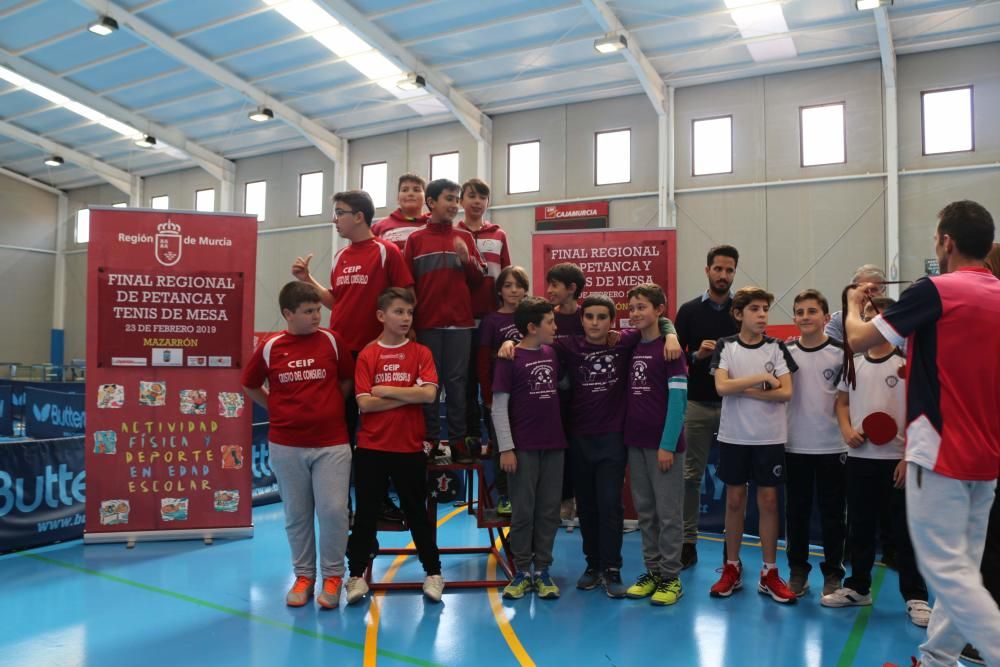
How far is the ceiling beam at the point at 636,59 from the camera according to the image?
1294 cm

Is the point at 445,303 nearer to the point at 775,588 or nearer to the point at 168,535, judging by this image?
the point at 775,588

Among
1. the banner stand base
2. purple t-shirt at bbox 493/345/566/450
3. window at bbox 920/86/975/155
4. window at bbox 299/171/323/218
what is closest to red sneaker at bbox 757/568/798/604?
purple t-shirt at bbox 493/345/566/450

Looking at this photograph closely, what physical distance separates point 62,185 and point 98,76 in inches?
417

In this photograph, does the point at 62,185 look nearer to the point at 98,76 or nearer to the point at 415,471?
the point at 98,76

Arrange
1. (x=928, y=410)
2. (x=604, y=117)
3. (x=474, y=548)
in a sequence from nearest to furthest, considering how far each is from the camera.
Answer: (x=928, y=410) < (x=474, y=548) < (x=604, y=117)

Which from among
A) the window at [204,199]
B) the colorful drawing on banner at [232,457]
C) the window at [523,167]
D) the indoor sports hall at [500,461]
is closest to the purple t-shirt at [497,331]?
the indoor sports hall at [500,461]

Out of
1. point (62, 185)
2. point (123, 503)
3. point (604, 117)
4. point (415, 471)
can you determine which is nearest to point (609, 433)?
point (415, 471)

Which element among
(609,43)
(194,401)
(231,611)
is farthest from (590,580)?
(609,43)

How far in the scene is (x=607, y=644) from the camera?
12.2ft

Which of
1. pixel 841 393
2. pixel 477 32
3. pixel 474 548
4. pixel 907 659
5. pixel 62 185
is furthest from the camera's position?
pixel 62 185

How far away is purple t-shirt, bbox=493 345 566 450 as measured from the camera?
14.6 feet

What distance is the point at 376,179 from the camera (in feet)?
63.6

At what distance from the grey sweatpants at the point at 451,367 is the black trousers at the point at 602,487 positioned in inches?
31.6

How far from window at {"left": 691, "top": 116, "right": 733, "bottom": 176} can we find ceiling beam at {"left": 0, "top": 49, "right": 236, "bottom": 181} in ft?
45.5
